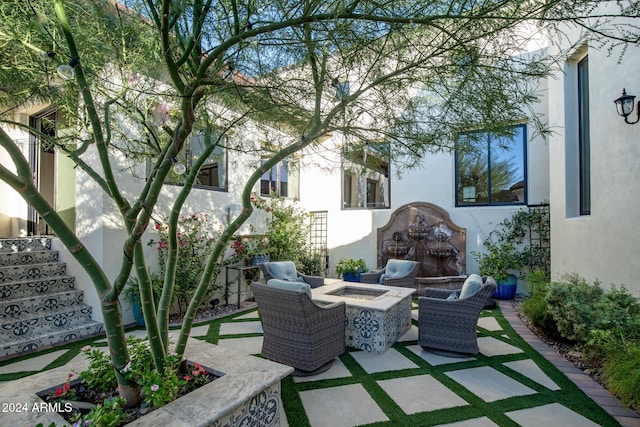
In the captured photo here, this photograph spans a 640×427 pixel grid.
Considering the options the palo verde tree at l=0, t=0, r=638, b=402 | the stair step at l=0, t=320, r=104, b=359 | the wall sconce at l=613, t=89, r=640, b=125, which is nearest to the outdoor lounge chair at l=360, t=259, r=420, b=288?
the palo verde tree at l=0, t=0, r=638, b=402

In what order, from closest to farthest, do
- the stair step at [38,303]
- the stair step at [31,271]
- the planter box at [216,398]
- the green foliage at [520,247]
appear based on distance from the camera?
the planter box at [216,398] → the stair step at [38,303] → the stair step at [31,271] → the green foliage at [520,247]

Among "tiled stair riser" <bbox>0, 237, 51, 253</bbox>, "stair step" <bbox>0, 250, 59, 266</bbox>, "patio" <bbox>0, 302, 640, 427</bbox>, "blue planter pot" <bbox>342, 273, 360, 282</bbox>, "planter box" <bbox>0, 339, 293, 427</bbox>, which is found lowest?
"patio" <bbox>0, 302, 640, 427</bbox>

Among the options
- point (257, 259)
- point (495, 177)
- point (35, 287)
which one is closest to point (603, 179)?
point (495, 177)

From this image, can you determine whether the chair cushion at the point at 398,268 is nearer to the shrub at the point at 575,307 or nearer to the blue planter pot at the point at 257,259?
the shrub at the point at 575,307

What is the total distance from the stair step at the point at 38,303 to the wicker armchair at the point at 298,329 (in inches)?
127

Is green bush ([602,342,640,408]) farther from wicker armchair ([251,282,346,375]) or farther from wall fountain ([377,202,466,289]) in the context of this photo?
wall fountain ([377,202,466,289])

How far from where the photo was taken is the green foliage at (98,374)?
193cm

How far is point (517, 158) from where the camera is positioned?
23.6 ft

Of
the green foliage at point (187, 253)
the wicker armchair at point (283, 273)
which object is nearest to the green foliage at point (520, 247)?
the wicker armchair at point (283, 273)

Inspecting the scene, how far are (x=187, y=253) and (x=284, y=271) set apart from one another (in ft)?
5.45

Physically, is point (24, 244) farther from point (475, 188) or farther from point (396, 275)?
point (475, 188)

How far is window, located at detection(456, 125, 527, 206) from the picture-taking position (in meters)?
7.16

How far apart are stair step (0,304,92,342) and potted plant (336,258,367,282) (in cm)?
501

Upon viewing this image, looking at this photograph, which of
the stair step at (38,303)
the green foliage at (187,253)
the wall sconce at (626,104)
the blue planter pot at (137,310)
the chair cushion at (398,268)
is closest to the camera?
the wall sconce at (626,104)
